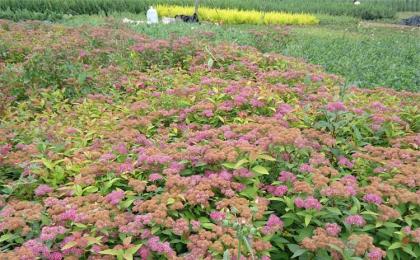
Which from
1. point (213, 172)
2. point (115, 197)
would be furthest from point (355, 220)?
point (115, 197)

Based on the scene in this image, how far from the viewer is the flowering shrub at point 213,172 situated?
201cm

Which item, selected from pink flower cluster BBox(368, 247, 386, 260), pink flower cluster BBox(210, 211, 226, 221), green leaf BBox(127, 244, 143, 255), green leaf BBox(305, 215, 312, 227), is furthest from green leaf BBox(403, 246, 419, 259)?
green leaf BBox(127, 244, 143, 255)

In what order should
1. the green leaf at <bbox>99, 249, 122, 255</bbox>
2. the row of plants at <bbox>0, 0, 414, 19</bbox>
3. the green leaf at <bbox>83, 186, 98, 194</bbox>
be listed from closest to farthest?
the green leaf at <bbox>99, 249, 122, 255</bbox> < the green leaf at <bbox>83, 186, 98, 194</bbox> < the row of plants at <bbox>0, 0, 414, 19</bbox>

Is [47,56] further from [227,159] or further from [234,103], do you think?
[227,159]

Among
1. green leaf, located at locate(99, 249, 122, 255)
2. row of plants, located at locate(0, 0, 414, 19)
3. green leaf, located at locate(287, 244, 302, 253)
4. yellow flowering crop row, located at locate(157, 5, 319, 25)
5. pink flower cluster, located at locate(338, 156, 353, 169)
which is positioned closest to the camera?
green leaf, located at locate(99, 249, 122, 255)

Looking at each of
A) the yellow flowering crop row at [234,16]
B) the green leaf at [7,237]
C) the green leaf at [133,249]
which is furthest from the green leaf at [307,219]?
the yellow flowering crop row at [234,16]

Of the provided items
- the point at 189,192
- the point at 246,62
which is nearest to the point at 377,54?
the point at 246,62

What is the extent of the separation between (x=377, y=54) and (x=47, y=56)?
13.6ft

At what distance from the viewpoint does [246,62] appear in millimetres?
4777

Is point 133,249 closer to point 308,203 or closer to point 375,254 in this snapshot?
point 308,203

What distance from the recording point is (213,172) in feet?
8.17

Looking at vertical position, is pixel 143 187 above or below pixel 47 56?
below

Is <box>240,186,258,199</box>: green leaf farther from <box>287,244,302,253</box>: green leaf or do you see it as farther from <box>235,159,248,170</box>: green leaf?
<box>287,244,302,253</box>: green leaf

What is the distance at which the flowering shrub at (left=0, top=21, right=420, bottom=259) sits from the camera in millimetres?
2010
